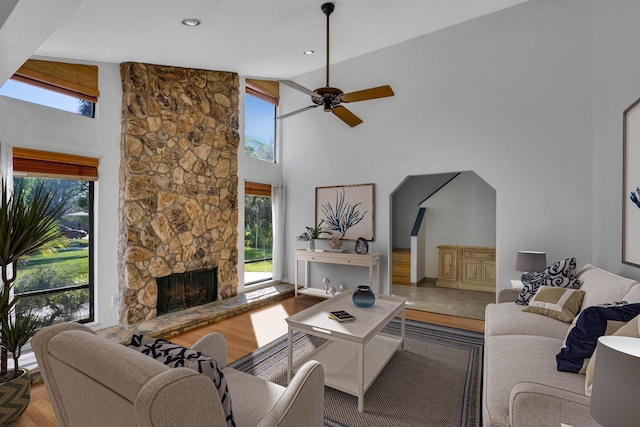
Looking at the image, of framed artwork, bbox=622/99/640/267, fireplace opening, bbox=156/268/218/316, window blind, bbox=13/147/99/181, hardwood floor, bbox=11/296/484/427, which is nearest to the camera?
framed artwork, bbox=622/99/640/267

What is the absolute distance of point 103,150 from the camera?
356cm

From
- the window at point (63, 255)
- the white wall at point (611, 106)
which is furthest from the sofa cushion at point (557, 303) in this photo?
the window at point (63, 255)

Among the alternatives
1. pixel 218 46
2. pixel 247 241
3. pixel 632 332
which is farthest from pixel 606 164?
pixel 247 241

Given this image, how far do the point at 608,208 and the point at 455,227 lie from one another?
3.17 meters

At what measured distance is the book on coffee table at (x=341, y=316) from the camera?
2.53 meters

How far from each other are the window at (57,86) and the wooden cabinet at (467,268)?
5.73m

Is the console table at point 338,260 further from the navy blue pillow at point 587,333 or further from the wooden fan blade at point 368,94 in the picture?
the navy blue pillow at point 587,333

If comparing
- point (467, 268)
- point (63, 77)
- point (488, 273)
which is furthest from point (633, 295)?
point (63, 77)

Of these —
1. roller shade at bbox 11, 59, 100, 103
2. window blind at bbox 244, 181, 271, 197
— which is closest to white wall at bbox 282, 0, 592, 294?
window blind at bbox 244, 181, 271, 197

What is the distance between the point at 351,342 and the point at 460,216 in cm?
473

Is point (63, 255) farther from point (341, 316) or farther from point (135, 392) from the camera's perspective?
point (135, 392)

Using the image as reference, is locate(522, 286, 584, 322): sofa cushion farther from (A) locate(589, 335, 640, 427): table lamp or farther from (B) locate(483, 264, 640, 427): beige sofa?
(A) locate(589, 335, 640, 427): table lamp

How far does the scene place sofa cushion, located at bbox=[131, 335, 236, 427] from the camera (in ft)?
3.59

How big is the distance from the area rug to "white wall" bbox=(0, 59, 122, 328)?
1.84 meters
